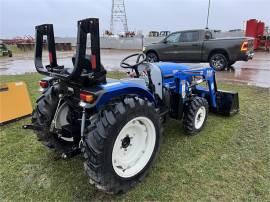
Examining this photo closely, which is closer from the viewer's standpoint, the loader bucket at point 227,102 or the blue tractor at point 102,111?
the blue tractor at point 102,111

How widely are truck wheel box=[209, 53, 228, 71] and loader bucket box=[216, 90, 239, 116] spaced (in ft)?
20.5

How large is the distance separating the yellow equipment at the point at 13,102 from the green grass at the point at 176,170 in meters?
0.29

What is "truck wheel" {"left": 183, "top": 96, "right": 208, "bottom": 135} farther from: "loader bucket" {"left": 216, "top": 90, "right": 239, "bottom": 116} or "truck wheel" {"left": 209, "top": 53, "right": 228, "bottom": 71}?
"truck wheel" {"left": 209, "top": 53, "right": 228, "bottom": 71}

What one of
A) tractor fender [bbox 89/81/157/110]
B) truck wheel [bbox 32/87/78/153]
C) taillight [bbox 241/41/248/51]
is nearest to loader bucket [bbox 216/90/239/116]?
tractor fender [bbox 89/81/157/110]

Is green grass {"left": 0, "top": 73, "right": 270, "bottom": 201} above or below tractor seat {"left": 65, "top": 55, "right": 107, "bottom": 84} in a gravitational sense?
below

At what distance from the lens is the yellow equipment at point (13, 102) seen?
443 centimetres

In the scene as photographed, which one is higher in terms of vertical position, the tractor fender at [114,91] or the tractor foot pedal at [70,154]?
the tractor fender at [114,91]

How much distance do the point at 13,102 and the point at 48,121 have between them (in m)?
2.09

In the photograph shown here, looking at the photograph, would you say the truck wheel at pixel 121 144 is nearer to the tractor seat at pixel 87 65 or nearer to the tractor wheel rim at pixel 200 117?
the tractor seat at pixel 87 65

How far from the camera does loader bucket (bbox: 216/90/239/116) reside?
4633 mm

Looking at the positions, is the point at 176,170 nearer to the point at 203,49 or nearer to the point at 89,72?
the point at 89,72

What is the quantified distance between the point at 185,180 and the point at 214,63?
346 inches

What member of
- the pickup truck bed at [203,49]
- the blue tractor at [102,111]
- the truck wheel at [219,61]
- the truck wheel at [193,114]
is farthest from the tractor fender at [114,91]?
the truck wheel at [219,61]

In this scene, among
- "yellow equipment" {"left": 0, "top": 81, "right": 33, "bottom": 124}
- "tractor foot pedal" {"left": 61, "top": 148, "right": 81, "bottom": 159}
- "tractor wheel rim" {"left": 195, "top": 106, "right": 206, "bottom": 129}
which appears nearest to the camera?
"tractor foot pedal" {"left": 61, "top": 148, "right": 81, "bottom": 159}
